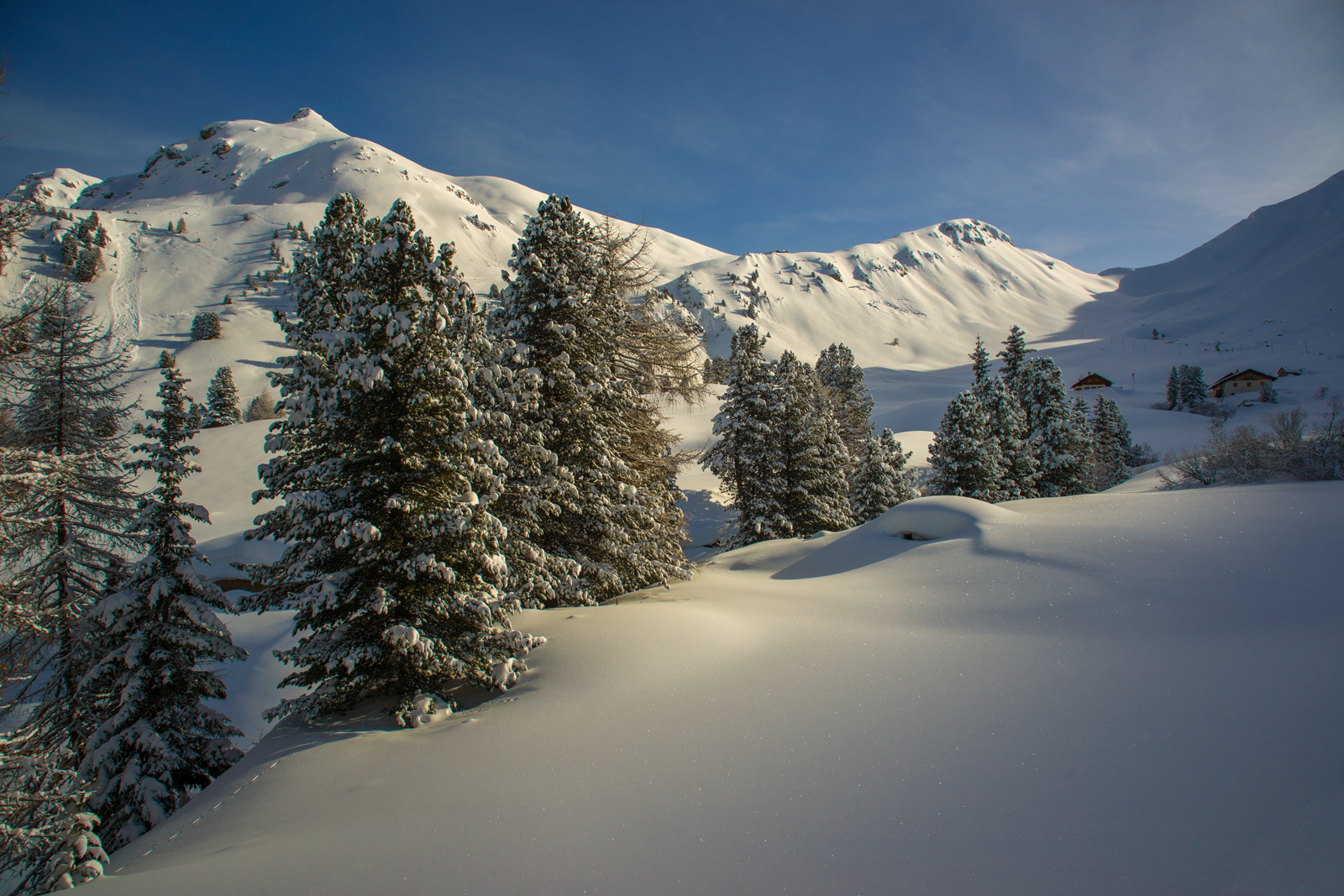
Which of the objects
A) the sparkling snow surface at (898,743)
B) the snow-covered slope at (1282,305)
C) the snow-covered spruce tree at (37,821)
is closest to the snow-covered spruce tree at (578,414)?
the sparkling snow surface at (898,743)

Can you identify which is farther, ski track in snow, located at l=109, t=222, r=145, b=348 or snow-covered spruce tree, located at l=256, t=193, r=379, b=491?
ski track in snow, located at l=109, t=222, r=145, b=348

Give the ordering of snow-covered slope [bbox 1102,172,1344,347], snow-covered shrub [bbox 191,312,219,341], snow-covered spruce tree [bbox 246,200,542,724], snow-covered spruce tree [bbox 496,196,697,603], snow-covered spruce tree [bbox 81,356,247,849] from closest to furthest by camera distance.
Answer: snow-covered spruce tree [bbox 246,200,542,724]
snow-covered spruce tree [bbox 81,356,247,849]
snow-covered spruce tree [bbox 496,196,697,603]
snow-covered shrub [bbox 191,312,219,341]
snow-covered slope [bbox 1102,172,1344,347]

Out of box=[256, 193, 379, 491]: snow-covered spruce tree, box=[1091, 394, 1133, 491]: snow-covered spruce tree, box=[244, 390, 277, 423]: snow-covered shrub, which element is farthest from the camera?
box=[244, 390, 277, 423]: snow-covered shrub

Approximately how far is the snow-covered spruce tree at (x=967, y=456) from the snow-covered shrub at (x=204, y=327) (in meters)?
86.8

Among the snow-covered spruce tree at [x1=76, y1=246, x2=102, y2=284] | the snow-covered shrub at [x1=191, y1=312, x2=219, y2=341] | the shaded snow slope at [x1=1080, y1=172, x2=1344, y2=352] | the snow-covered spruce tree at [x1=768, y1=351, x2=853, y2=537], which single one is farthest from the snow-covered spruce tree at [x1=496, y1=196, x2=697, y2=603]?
the shaded snow slope at [x1=1080, y1=172, x2=1344, y2=352]

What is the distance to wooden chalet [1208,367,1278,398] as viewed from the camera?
236ft

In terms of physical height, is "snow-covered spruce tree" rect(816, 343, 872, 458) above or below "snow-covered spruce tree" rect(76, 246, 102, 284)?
below

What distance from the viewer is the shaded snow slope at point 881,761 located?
3.46 m

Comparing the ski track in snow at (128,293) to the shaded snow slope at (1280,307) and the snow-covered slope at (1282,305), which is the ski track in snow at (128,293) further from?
the snow-covered slope at (1282,305)

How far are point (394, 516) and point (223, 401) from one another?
5587 cm

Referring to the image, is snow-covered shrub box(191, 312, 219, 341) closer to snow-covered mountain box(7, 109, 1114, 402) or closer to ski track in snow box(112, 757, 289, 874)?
snow-covered mountain box(7, 109, 1114, 402)

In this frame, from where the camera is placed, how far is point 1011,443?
30047 mm

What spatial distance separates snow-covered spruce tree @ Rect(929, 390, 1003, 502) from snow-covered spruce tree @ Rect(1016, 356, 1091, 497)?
587 cm

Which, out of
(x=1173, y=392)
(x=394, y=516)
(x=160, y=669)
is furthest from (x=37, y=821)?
(x=1173, y=392)
